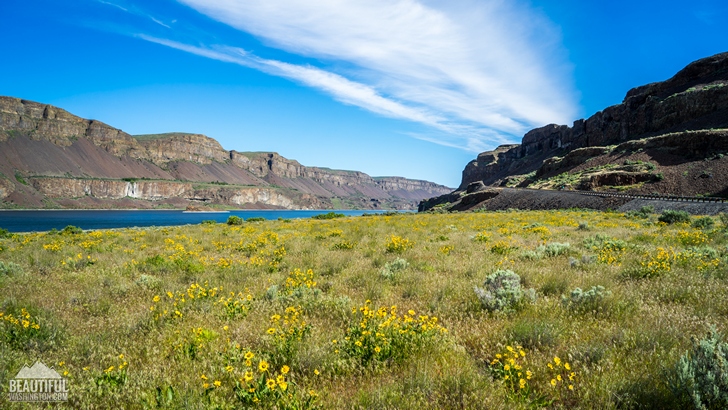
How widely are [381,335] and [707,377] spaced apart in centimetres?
308

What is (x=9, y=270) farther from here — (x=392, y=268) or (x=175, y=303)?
(x=392, y=268)

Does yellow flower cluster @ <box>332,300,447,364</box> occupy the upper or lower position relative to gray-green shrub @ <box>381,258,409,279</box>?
lower

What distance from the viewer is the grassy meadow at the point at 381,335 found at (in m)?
3.10

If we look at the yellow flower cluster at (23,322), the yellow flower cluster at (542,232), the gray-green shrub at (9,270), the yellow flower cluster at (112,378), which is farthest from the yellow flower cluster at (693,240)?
the gray-green shrub at (9,270)

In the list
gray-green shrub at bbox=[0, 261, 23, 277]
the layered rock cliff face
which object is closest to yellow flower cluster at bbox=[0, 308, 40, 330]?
gray-green shrub at bbox=[0, 261, 23, 277]

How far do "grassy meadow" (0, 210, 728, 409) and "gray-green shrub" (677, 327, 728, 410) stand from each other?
0.06 metres

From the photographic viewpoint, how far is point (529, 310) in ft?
16.7

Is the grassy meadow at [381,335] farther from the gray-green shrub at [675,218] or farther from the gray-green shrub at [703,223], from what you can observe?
the gray-green shrub at [675,218]

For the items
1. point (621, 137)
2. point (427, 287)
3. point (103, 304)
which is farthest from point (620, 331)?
point (621, 137)

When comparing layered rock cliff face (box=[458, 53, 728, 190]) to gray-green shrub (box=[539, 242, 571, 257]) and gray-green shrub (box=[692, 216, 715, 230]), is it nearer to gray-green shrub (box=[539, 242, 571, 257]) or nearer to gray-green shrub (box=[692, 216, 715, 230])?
gray-green shrub (box=[692, 216, 715, 230])

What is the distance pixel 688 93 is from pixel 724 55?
20.5 meters

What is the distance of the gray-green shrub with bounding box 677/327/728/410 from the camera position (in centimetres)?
267

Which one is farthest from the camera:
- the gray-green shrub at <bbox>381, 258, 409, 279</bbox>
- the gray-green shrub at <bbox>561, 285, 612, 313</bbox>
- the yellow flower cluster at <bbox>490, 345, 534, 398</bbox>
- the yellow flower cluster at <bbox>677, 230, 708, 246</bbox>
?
the yellow flower cluster at <bbox>677, 230, 708, 246</bbox>

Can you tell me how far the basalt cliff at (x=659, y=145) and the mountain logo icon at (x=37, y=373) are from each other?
58.1 m
